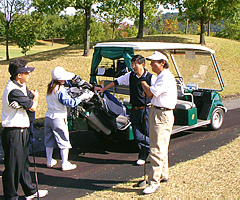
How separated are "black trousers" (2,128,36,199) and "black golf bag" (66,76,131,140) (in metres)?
1.56

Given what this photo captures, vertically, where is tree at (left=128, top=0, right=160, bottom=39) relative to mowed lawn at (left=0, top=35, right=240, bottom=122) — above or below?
above

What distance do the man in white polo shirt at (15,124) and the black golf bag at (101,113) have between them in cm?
150

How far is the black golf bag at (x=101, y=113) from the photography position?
528cm

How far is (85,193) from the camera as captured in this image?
422 cm

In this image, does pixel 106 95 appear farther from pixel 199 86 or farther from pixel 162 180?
pixel 199 86

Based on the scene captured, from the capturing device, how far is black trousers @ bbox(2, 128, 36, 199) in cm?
367

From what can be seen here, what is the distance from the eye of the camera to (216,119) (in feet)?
25.1

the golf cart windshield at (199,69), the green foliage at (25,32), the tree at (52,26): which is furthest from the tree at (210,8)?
the tree at (52,26)

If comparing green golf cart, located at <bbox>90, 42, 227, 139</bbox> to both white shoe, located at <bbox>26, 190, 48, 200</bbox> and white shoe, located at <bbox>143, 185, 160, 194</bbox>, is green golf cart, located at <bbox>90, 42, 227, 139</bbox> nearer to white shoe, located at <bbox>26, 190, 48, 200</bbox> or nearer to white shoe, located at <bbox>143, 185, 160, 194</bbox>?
white shoe, located at <bbox>143, 185, 160, 194</bbox>

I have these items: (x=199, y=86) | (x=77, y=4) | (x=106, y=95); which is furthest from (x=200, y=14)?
(x=106, y=95)

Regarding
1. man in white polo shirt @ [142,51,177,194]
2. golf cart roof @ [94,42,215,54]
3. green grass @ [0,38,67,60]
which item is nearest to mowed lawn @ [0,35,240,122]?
golf cart roof @ [94,42,215,54]

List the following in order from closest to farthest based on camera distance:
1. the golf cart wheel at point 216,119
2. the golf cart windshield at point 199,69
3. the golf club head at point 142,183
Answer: the golf club head at point 142,183, the golf cart wheel at point 216,119, the golf cart windshield at point 199,69

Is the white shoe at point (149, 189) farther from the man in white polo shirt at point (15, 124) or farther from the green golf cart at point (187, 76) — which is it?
the green golf cart at point (187, 76)

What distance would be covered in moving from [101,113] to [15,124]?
2.00 metres
